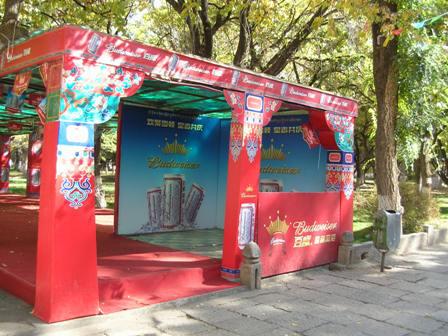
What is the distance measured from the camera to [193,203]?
34.4ft

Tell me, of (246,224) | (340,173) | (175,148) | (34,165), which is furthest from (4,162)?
(246,224)

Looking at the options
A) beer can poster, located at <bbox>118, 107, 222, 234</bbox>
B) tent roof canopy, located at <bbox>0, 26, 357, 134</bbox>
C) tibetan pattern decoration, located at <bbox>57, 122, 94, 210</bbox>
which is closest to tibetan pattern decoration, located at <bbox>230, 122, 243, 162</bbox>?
tent roof canopy, located at <bbox>0, 26, 357, 134</bbox>

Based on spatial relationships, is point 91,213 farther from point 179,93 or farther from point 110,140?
point 110,140

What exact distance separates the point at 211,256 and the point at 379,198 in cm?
470

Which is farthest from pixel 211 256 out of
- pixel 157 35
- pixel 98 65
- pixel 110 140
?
pixel 110 140

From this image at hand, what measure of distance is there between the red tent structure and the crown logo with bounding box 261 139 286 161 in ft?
0.10

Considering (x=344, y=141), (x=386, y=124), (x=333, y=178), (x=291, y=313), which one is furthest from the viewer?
(x=386, y=124)

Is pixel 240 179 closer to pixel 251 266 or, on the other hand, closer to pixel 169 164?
pixel 251 266

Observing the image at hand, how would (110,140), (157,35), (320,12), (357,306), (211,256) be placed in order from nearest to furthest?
Result: 1. (357,306)
2. (211,256)
3. (320,12)
4. (157,35)
5. (110,140)

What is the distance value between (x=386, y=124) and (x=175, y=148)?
4.69 meters

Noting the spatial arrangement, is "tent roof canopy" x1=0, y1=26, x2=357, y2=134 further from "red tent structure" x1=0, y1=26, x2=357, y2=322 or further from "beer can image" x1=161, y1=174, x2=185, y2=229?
"beer can image" x1=161, y1=174, x2=185, y2=229

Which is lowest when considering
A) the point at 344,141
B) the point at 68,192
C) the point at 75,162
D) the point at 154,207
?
the point at 154,207

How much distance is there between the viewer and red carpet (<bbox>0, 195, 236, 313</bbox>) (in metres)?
5.57

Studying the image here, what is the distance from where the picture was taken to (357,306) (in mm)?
6090
